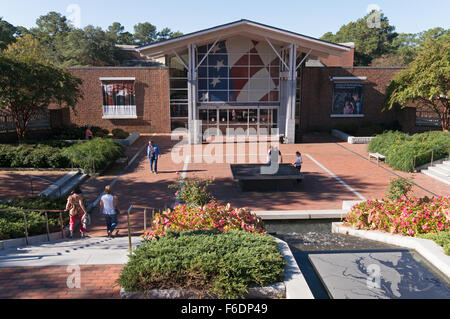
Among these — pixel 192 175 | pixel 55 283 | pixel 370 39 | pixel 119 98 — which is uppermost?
pixel 370 39

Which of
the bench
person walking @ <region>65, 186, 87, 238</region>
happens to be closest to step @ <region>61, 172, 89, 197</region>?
person walking @ <region>65, 186, 87, 238</region>

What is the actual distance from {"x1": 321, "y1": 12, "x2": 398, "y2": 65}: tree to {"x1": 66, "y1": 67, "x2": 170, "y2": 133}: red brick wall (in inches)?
2011

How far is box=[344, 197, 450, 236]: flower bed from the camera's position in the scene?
8.59m

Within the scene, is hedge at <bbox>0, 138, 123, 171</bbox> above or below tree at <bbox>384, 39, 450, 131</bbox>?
below

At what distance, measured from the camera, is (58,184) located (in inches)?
531

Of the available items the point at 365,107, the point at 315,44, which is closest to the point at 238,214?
the point at 315,44

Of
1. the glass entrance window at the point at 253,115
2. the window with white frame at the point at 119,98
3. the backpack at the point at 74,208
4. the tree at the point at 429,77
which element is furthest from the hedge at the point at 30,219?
the tree at the point at 429,77

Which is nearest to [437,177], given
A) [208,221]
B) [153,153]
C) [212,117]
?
[208,221]

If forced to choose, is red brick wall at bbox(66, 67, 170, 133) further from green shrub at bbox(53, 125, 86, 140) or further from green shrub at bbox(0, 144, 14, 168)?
green shrub at bbox(0, 144, 14, 168)

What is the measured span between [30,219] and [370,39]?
71.7 metres

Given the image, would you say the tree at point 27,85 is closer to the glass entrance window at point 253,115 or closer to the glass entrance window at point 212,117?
the glass entrance window at point 212,117

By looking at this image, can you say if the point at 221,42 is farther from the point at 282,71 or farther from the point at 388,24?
the point at 388,24

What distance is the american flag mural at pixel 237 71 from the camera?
2539 centimetres

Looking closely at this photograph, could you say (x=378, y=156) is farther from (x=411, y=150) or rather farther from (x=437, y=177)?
(x=437, y=177)
